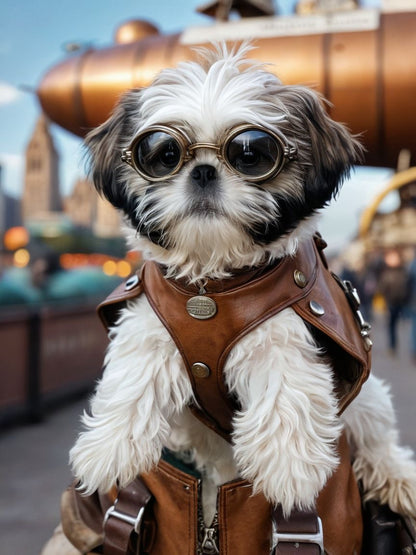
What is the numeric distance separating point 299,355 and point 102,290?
734 cm

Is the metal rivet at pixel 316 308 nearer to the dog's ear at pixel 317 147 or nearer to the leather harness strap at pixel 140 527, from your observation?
the dog's ear at pixel 317 147

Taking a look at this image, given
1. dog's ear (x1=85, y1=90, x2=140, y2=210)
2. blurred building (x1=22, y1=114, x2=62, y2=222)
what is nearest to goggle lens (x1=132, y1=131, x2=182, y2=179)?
dog's ear (x1=85, y1=90, x2=140, y2=210)

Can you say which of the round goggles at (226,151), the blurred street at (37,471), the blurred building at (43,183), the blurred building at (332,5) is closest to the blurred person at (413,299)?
the blurred street at (37,471)

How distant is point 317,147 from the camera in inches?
52.2

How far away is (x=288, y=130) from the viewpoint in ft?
4.31

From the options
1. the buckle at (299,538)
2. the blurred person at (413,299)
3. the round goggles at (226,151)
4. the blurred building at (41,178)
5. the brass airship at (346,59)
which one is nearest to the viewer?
the round goggles at (226,151)

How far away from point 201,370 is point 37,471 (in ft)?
10.0

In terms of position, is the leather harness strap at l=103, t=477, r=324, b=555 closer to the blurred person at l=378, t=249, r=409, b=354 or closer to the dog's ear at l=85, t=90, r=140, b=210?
the dog's ear at l=85, t=90, r=140, b=210

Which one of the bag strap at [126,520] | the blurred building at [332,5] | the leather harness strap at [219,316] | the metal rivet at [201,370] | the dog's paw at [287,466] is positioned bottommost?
the bag strap at [126,520]

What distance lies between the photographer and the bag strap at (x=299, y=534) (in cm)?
135

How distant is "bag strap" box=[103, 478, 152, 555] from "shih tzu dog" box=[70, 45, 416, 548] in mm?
82

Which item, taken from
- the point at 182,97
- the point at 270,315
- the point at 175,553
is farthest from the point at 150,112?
the point at 175,553

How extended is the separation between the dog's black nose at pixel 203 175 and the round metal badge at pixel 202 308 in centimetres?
32

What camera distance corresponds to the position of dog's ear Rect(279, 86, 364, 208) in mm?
1316
